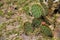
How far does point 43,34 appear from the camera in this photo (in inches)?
185

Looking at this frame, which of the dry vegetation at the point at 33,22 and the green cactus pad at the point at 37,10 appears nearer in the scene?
the dry vegetation at the point at 33,22

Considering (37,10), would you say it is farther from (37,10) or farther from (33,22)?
(33,22)

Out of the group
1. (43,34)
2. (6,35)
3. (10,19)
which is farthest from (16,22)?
(43,34)

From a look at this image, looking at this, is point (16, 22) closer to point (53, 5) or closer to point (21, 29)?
point (21, 29)

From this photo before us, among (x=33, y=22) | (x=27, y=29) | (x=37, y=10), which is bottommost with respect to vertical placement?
(x=27, y=29)

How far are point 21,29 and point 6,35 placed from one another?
0.40m

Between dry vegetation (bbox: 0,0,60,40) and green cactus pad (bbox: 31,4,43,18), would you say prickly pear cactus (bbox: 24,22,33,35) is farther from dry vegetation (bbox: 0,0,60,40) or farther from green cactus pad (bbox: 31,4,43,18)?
green cactus pad (bbox: 31,4,43,18)

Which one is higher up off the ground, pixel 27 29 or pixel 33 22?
pixel 33 22

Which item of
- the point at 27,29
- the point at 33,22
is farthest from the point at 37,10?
the point at 27,29

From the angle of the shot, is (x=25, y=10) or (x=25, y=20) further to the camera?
(x=25, y=10)

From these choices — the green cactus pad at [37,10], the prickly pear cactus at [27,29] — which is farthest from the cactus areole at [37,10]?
the prickly pear cactus at [27,29]

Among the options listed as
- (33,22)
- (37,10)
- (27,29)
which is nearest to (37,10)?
(37,10)

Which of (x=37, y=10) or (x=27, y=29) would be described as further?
(x=37, y=10)

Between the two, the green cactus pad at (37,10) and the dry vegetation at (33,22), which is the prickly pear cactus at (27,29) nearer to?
the dry vegetation at (33,22)
